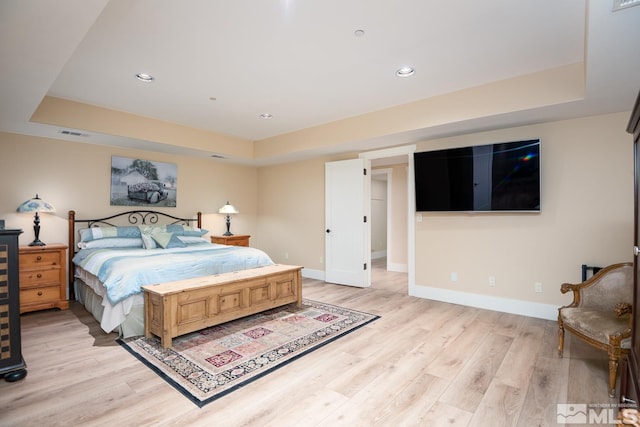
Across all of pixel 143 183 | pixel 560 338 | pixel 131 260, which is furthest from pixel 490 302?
pixel 143 183

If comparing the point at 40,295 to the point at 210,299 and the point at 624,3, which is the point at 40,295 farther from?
the point at 624,3

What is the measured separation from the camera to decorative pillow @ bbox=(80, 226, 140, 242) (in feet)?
14.8

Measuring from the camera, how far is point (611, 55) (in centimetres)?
222

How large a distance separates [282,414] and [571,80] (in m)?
3.75

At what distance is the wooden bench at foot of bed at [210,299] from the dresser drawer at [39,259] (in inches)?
77.3

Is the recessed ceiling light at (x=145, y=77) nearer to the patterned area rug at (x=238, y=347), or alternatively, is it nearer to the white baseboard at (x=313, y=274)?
the patterned area rug at (x=238, y=347)

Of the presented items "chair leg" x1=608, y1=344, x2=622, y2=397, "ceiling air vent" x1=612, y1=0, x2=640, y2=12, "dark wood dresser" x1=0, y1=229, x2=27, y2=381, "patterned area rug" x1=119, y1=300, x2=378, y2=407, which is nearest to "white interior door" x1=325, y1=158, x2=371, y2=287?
"patterned area rug" x1=119, y1=300, x2=378, y2=407

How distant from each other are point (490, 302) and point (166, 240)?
4.55 m

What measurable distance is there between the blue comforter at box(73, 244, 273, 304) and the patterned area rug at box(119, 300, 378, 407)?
1.85 ft

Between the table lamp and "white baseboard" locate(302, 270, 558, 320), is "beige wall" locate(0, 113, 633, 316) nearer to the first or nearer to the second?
"white baseboard" locate(302, 270, 558, 320)

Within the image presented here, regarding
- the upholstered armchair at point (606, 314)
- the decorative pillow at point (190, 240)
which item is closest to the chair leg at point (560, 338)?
the upholstered armchair at point (606, 314)

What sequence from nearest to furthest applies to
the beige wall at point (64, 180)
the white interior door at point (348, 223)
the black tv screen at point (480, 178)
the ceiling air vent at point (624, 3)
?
the ceiling air vent at point (624, 3), the black tv screen at point (480, 178), the beige wall at point (64, 180), the white interior door at point (348, 223)

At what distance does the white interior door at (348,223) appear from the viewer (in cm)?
539

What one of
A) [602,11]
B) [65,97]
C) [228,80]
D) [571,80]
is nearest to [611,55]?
[602,11]
